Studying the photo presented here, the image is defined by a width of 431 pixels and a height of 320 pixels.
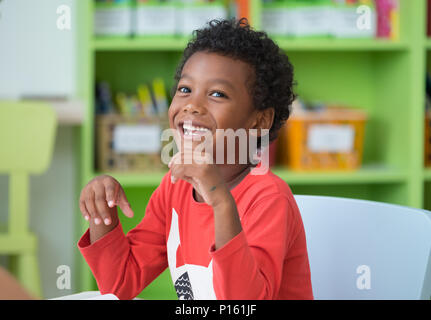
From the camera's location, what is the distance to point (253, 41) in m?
0.82

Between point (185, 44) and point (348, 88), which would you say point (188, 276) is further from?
point (348, 88)

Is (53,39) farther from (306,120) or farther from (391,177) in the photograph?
(391,177)

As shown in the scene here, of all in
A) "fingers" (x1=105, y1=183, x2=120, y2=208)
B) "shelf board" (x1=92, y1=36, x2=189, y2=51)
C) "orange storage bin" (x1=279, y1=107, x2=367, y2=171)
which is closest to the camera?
"fingers" (x1=105, y1=183, x2=120, y2=208)

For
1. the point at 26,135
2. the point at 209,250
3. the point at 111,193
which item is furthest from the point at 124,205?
the point at 26,135

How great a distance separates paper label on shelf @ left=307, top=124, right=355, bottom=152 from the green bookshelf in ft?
0.29

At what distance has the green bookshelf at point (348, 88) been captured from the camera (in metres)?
1.93

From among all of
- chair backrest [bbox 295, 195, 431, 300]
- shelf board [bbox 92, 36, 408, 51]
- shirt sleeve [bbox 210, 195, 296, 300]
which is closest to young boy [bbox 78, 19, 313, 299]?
shirt sleeve [bbox 210, 195, 296, 300]

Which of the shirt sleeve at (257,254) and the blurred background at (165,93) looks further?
the blurred background at (165,93)

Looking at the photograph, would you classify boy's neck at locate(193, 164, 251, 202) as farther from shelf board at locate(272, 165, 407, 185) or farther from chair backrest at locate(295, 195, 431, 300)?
shelf board at locate(272, 165, 407, 185)

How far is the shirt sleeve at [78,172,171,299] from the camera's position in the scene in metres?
0.79

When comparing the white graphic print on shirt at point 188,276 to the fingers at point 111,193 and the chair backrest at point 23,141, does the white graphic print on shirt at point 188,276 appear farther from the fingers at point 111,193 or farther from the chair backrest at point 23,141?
the chair backrest at point 23,141

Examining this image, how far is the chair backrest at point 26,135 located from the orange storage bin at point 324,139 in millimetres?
759

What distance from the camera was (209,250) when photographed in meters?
0.65

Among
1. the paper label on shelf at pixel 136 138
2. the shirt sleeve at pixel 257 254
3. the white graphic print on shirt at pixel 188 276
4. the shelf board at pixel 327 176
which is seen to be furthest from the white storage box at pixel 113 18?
the shirt sleeve at pixel 257 254
